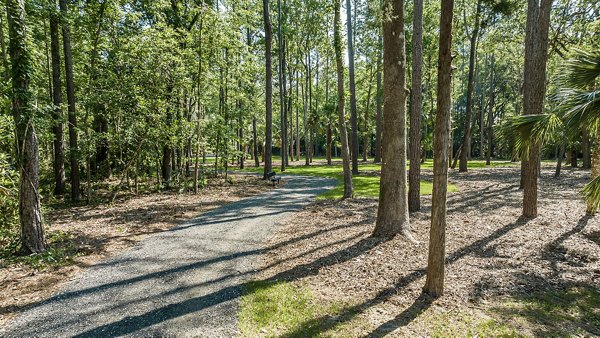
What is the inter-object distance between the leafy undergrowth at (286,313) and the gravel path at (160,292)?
20 centimetres

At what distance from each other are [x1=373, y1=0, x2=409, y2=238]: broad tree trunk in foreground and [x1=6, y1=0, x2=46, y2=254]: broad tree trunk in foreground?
7019mm

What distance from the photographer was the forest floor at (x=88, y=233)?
15.7 feet

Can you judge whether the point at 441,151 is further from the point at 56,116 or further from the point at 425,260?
the point at 56,116

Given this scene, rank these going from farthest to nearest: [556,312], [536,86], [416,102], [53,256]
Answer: [416,102] → [536,86] → [53,256] → [556,312]

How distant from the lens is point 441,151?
13.4 ft

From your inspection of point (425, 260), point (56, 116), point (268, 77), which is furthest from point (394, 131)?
point (268, 77)

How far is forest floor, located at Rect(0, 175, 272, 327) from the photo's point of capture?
478cm

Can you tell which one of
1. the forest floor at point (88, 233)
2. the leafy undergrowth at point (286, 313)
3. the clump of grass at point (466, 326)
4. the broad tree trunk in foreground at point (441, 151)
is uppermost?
the broad tree trunk in foreground at point (441, 151)

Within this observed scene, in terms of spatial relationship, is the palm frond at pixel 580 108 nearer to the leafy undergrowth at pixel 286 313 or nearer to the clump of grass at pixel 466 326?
the clump of grass at pixel 466 326

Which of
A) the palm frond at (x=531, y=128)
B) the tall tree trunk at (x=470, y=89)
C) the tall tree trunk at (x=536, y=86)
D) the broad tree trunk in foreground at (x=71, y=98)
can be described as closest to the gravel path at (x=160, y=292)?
the palm frond at (x=531, y=128)

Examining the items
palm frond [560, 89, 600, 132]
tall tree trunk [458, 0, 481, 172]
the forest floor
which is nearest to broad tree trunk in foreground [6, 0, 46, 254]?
the forest floor

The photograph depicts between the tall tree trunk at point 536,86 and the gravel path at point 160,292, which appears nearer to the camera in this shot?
the gravel path at point 160,292

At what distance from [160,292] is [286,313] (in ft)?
6.75

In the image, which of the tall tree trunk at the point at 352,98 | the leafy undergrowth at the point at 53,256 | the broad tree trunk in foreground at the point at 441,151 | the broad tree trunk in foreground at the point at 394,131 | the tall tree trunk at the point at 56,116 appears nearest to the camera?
the broad tree trunk in foreground at the point at 441,151
